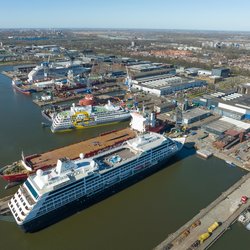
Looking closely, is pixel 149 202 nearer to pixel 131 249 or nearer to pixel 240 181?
pixel 131 249

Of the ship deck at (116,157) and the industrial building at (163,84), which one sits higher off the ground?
the ship deck at (116,157)

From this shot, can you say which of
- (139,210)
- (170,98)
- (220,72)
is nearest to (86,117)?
(139,210)

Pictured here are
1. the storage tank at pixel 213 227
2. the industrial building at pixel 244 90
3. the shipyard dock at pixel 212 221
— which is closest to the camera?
the shipyard dock at pixel 212 221

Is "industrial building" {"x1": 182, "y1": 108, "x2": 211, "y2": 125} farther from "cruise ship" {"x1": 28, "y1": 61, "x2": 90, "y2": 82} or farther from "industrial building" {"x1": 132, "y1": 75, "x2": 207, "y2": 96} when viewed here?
"cruise ship" {"x1": 28, "y1": 61, "x2": 90, "y2": 82}

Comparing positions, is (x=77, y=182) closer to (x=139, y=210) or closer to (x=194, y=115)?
(x=139, y=210)

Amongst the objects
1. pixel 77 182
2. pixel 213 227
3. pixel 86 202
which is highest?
pixel 77 182

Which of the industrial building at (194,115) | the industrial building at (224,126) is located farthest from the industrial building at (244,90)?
the industrial building at (224,126)

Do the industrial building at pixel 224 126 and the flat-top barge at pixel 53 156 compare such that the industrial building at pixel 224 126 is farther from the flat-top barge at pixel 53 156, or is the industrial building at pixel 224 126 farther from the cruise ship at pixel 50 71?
the cruise ship at pixel 50 71
